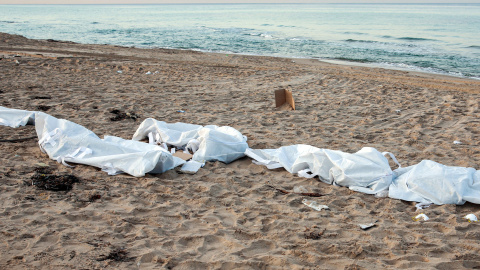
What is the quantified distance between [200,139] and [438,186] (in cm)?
256

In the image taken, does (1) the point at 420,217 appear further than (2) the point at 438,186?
No

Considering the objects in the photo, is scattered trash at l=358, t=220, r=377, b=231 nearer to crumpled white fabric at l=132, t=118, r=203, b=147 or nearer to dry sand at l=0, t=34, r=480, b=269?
dry sand at l=0, t=34, r=480, b=269

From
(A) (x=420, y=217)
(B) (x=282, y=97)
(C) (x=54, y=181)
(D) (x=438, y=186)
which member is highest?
(B) (x=282, y=97)

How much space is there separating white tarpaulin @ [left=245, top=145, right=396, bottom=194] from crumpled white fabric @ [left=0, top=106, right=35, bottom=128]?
10.5ft

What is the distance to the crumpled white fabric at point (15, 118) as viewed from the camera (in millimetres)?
4746

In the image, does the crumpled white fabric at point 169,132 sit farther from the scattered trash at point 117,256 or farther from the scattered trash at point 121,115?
the scattered trash at point 117,256

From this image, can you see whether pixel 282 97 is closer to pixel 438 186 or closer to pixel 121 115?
pixel 121 115

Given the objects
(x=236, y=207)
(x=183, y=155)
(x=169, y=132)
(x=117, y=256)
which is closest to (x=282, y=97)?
(x=169, y=132)

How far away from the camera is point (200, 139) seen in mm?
4301

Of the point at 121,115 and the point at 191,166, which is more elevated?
the point at 121,115

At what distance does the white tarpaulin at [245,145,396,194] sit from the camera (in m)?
3.57

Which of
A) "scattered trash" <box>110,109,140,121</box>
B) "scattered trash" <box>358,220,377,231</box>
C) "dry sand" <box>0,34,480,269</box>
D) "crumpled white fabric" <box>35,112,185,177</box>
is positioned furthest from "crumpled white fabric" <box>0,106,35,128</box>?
"scattered trash" <box>358,220,377,231</box>

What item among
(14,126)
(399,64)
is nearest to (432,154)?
(14,126)

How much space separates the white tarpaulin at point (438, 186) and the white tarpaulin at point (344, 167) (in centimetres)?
17
